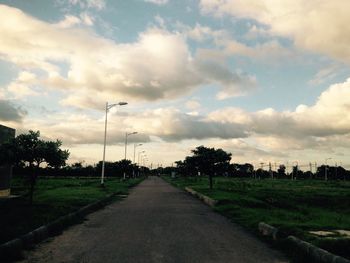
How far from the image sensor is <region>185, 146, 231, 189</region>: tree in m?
36.5

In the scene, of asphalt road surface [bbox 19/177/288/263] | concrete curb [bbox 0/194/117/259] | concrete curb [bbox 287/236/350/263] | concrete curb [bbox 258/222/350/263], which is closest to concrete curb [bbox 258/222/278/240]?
concrete curb [bbox 258/222/350/263]

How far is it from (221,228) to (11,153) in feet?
31.9

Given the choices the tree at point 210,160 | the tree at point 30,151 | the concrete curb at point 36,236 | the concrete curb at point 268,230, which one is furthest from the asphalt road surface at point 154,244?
the tree at point 210,160

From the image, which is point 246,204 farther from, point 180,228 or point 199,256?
point 199,256

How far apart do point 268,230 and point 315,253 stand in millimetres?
3588

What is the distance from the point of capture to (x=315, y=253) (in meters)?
8.20

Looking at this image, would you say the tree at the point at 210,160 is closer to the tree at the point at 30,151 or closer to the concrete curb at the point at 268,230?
the tree at the point at 30,151

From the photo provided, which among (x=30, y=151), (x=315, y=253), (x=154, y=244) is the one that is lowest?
(x=154, y=244)

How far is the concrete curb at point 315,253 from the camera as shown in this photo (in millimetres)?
7405

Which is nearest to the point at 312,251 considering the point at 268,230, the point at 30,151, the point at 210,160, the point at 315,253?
the point at 315,253

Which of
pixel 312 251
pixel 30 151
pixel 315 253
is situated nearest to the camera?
pixel 315 253

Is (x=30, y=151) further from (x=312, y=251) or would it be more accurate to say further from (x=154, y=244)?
(x=312, y=251)

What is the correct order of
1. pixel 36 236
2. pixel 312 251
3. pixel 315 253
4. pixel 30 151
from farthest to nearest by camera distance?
pixel 30 151 → pixel 36 236 → pixel 312 251 → pixel 315 253

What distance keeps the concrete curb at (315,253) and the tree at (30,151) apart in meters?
11.7
